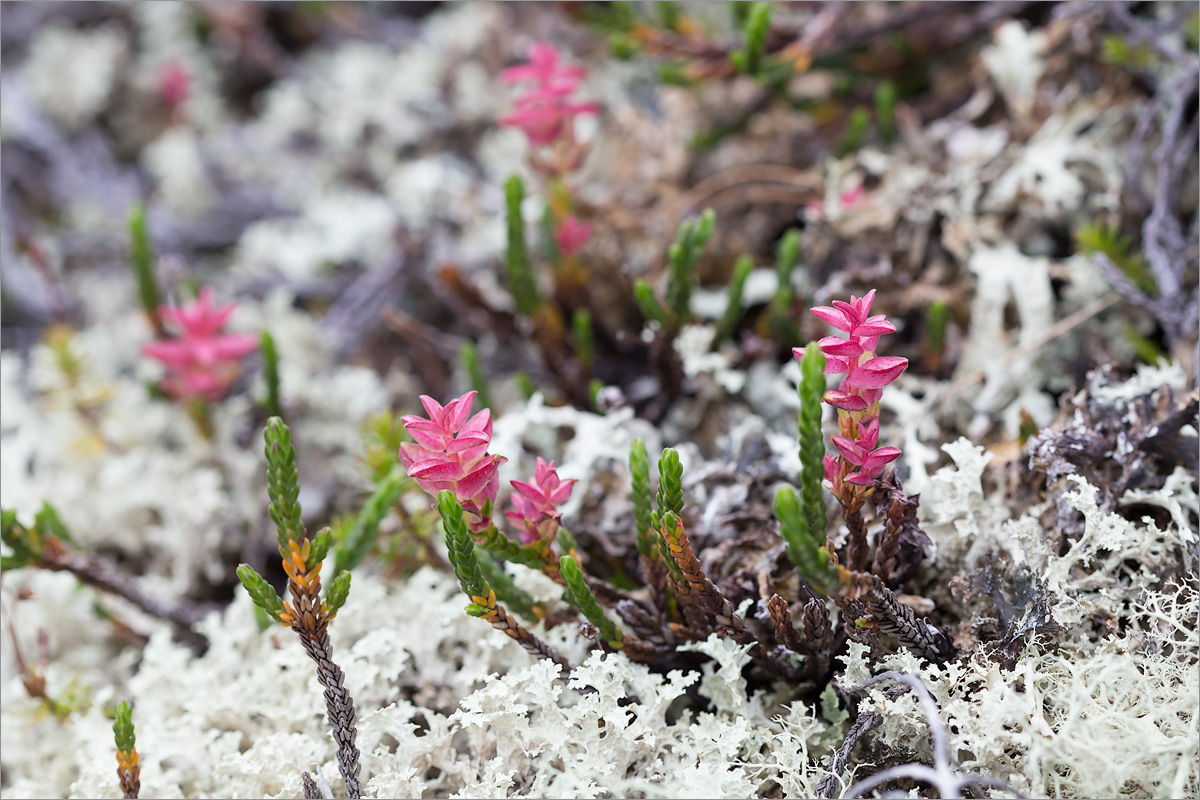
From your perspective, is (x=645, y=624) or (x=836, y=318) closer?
(x=836, y=318)

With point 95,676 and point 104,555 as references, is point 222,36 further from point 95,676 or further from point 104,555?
point 95,676

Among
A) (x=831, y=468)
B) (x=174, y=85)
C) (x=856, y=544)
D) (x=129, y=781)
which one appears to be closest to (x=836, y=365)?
(x=831, y=468)

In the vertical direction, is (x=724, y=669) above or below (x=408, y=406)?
below

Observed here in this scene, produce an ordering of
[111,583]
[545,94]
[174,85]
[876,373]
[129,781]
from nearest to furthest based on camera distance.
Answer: [876,373]
[129,781]
[111,583]
[545,94]
[174,85]

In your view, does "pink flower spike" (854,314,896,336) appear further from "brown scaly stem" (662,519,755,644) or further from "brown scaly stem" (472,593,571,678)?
"brown scaly stem" (472,593,571,678)

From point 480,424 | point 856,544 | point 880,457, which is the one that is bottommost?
point 856,544

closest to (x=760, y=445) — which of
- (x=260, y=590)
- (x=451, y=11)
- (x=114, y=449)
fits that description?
(x=260, y=590)

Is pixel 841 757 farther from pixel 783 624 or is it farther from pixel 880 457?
pixel 880 457
